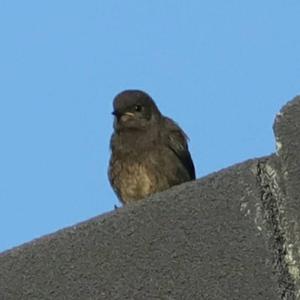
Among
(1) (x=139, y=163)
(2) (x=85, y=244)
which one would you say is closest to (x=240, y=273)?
(2) (x=85, y=244)

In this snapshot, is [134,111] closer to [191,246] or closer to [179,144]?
[179,144]

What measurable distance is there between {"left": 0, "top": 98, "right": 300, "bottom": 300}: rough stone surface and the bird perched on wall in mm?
3812

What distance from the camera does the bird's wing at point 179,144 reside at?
6.77 m

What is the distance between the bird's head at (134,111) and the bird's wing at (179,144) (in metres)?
0.13

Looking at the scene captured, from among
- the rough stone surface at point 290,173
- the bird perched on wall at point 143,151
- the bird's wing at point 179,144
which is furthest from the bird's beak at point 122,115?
the rough stone surface at point 290,173

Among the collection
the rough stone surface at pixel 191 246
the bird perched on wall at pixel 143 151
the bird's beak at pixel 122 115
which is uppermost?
the bird's beak at pixel 122 115

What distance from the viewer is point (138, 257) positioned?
95.6 inches

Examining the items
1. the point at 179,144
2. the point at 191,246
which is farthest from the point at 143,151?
the point at 191,246

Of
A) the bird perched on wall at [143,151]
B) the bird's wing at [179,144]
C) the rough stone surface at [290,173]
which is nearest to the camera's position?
the rough stone surface at [290,173]

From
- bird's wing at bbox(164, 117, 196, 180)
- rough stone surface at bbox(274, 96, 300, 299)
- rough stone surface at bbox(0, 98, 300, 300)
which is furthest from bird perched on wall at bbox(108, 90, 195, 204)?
rough stone surface at bbox(274, 96, 300, 299)

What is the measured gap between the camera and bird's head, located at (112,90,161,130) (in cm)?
687

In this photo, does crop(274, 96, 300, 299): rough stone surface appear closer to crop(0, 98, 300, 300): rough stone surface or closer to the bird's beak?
crop(0, 98, 300, 300): rough stone surface

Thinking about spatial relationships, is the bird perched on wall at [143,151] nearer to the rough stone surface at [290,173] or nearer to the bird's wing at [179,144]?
the bird's wing at [179,144]

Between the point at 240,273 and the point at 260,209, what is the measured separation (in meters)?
0.14
